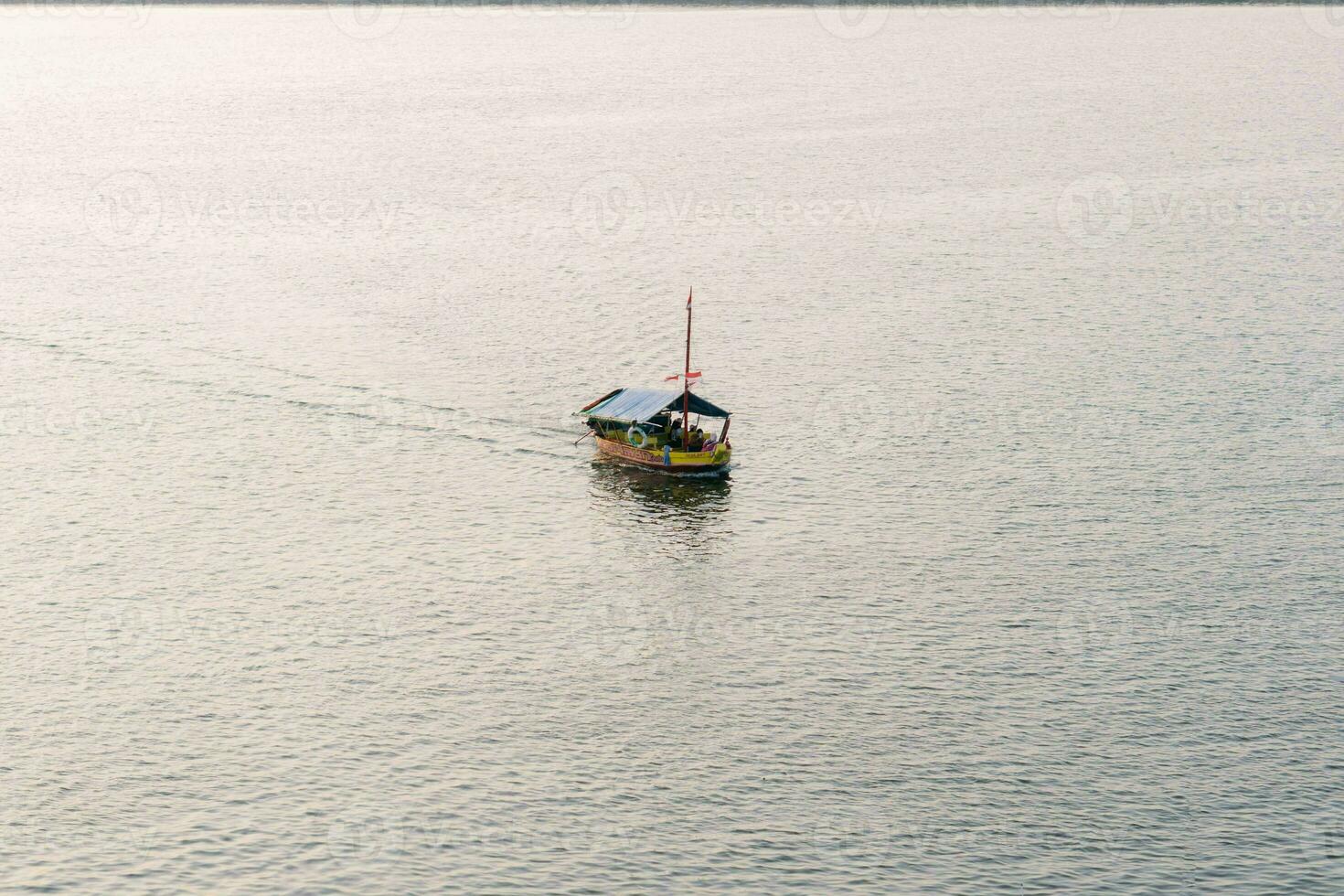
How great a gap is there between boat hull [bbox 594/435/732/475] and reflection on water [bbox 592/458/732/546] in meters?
0.90

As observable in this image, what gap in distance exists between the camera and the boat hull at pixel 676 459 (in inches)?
4660

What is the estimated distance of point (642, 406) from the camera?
12156 cm

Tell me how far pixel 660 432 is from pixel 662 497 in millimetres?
6050

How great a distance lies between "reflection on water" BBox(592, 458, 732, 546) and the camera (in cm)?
11250

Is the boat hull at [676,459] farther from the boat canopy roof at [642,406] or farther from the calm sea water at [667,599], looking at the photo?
the boat canopy roof at [642,406]

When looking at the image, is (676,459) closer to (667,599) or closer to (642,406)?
(642,406)

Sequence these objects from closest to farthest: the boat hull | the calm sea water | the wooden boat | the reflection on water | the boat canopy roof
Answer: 1. the calm sea water
2. the reflection on water
3. the boat hull
4. the wooden boat
5. the boat canopy roof

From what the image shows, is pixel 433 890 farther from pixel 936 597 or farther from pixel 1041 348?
pixel 1041 348

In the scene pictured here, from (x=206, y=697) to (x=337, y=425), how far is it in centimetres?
4656

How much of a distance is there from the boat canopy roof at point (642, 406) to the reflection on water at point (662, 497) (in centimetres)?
396

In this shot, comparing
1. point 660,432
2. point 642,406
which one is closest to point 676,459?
point 660,432

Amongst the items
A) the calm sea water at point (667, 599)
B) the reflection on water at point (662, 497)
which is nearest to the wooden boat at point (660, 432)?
the reflection on water at point (662, 497)

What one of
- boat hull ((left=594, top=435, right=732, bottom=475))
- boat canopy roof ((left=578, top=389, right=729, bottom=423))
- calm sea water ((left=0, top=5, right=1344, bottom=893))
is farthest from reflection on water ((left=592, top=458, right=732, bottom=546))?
boat canopy roof ((left=578, top=389, right=729, bottom=423))

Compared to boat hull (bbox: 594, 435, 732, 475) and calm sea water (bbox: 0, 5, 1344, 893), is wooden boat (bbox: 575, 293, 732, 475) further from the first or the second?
calm sea water (bbox: 0, 5, 1344, 893)
